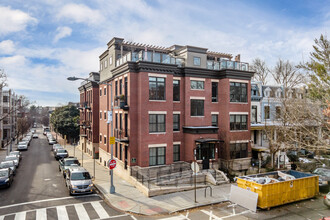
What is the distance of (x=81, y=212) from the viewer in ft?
48.2

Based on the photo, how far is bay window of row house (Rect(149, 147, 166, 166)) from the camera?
71.2 feet

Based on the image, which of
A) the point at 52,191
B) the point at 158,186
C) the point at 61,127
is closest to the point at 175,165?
the point at 158,186

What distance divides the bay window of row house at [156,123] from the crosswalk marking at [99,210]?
7.97 meters

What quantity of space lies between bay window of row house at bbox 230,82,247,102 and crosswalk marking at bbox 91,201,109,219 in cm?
1716

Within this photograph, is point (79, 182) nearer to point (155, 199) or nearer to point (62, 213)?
point (62, 213)

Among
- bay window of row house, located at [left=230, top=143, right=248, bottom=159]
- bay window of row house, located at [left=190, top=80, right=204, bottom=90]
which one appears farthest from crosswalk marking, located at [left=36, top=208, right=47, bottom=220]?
bay window of row house, located at [left=230, top=143, right=248, bottom=159]

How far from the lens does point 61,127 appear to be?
165 ft

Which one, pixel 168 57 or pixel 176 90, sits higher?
pixel 168 57

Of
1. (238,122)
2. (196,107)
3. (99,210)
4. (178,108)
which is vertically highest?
(196,107)

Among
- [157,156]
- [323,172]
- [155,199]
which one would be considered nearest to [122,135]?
[157,156]

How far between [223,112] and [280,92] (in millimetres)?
16037

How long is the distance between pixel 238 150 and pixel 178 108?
8.36m

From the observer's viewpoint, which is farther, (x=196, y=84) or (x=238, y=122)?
(x=238, y=122)

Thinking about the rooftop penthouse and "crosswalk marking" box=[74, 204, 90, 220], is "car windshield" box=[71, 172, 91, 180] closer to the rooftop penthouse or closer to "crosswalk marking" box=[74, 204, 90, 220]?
"crosswalk marking" box=[74, 204, 90, 220]
